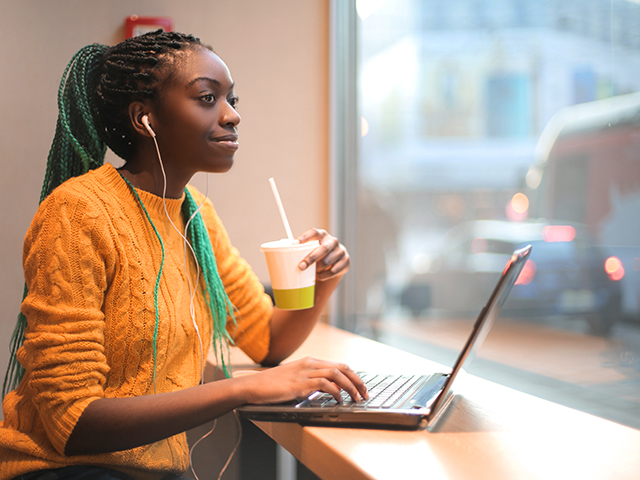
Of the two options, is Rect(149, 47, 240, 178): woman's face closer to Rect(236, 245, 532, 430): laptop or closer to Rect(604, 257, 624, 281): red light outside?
Rect(236, 245, 532, 430): laptop

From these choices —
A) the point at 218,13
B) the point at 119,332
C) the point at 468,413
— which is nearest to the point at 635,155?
the point at 468,413

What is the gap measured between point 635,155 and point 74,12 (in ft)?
5.51

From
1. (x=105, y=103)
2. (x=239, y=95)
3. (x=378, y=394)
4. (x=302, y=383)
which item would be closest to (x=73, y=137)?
(x=105, y=103)

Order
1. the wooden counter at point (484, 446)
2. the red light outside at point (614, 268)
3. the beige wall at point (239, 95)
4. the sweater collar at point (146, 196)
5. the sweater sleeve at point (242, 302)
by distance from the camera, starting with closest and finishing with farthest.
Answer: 1. the wooden counter at point (484, 446)
2. the sweater collar at point (146, 196)
3. the red light outside at point (614, 268)
4. the sweater sleeve at point (242, 302)
5. the beige wall at point (239, 95)

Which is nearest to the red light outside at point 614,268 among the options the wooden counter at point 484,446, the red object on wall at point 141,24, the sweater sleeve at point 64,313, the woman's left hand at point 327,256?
the wooden counter at point 484,446

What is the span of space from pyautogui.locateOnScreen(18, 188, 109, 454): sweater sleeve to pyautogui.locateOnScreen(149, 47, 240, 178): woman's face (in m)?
0.23

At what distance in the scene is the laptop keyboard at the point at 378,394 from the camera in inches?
35.3

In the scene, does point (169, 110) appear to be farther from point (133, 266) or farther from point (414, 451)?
point (414, 451)

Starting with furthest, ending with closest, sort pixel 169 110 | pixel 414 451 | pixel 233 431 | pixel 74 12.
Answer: pixel 74 12 → pixel 233 431 → pixel 169 110 → pixel 414 451

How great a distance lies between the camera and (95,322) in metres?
0.88

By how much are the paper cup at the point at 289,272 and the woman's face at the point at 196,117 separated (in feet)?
0.71

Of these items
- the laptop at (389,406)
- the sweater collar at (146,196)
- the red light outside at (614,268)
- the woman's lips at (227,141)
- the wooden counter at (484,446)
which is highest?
the woman's lips at (227,141)

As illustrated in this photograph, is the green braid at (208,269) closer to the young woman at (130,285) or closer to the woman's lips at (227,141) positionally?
the young woman at (130,285)

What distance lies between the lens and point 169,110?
1.07 metres
